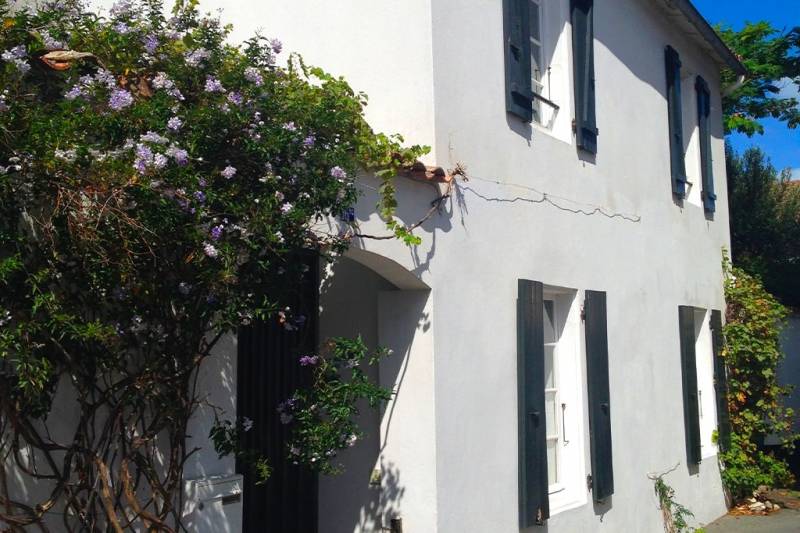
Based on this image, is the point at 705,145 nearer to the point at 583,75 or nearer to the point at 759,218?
the point at 583,75

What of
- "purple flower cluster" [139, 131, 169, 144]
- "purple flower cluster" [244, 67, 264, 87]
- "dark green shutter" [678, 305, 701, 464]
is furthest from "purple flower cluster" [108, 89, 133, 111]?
"dark green shutter" [678, 305, 701, 464]

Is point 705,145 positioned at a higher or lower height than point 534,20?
lower

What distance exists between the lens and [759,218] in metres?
15.4

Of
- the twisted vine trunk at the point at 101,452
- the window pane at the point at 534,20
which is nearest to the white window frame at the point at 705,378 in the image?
the window pane at the point at 534,20

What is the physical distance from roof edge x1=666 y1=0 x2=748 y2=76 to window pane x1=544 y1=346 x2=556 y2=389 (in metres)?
4.15

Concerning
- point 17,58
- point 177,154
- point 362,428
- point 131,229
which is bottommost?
point 362,428

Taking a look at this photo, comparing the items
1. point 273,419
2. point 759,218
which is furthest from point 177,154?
point 759,218

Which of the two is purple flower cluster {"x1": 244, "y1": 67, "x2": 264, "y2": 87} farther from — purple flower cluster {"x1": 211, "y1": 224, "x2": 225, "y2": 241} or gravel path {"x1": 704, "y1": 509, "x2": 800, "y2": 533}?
gravel path {"x1": 704, "y1": 509, "x2": 800, "y2": 533}

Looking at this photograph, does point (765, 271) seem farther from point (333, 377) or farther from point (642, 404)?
point (333, 377)

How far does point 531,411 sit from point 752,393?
17.0ft

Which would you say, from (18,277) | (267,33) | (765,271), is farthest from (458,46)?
(765,271)

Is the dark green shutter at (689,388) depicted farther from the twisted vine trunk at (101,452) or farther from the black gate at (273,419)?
the twisted vine trunk at (101,452)

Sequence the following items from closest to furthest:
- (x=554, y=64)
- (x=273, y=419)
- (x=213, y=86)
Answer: (x=213, y=86) → (x=273, y=419) → (x=554, y=64)

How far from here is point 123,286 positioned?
11.3 ft
